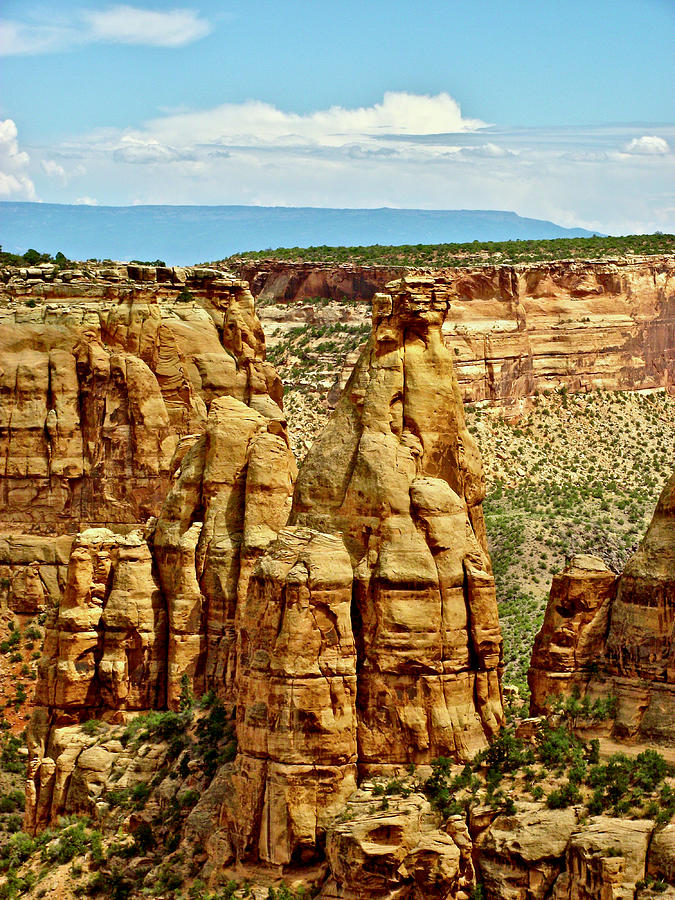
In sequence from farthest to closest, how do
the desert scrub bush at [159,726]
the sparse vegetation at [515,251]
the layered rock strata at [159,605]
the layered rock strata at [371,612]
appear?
the sparse vegetation at [515,251] → the layered rock strata at [159,605] → the desert scrub bush at [159,726] → the layered rock strata at [371,612]

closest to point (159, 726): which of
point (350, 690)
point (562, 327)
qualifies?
point (350, 690)

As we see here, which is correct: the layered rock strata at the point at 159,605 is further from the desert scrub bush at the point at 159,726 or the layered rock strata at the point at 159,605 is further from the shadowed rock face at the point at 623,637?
the shadowed rock face at the point at 623,637

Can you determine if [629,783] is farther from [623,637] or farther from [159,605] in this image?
[159,605]

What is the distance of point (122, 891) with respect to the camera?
177 feet

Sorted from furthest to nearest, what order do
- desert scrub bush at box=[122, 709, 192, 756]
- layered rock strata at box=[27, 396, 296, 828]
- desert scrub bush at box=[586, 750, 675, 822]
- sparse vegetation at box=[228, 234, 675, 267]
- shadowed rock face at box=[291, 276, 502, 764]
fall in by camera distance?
sparse vegetation at box=[228, 234, 675, 267] < layered rock strata at box=[27, 396, 296, 828] < desert scrub bush at box=[122, 709, 192, 756] < shadowed rock face at box=[291, 276, 502, 764] < desert scrub bush at box=[586, 750, 675, 822]

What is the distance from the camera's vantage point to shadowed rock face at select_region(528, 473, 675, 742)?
4909 centimetres

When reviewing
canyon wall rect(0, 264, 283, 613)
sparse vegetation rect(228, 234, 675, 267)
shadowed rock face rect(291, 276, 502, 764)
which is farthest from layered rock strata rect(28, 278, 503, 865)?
sparse vegetation rect(228, 234, 675, 267)

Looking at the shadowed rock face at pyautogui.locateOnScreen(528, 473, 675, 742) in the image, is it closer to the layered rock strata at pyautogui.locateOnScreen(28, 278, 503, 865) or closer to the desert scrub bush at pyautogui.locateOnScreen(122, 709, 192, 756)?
the layered rock strata at pyautogui.locateOnScreen(28, 278, 503, 865)

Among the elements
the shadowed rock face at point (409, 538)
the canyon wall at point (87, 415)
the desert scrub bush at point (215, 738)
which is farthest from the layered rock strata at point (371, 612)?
the canyon wall at point (87, 415)

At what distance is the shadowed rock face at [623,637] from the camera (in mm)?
49094

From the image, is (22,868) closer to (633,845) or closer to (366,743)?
(366,743)

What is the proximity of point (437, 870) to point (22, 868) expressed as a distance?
1604 centimetres

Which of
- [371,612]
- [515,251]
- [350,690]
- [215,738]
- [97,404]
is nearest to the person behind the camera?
[350,690]

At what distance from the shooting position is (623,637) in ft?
164
